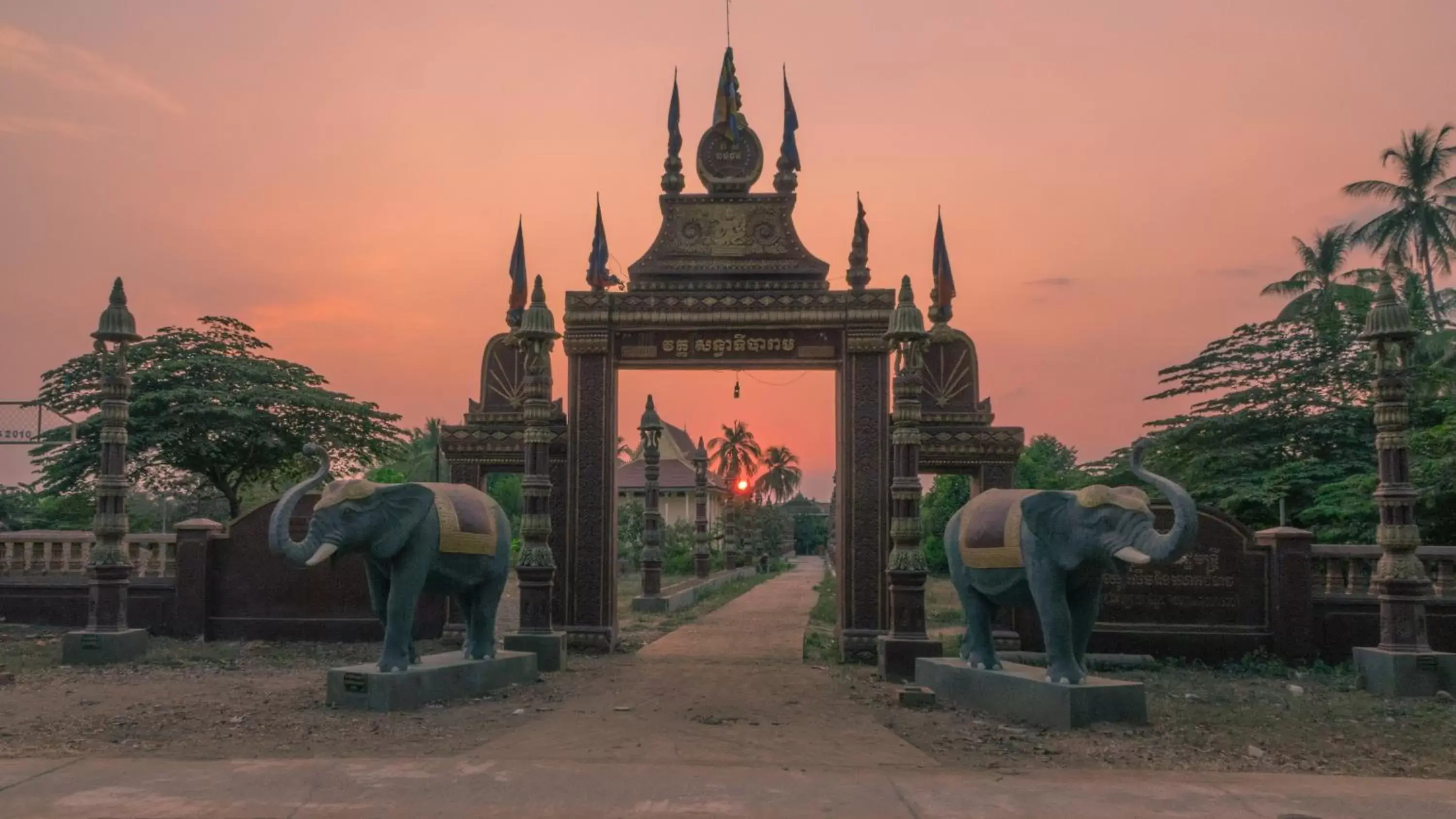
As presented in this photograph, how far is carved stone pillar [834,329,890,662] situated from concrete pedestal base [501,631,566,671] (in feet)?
12.3

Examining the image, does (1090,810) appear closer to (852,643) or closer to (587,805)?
(587,805)

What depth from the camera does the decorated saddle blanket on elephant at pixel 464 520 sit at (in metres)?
10.5

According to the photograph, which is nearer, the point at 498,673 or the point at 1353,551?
the point at 498,673

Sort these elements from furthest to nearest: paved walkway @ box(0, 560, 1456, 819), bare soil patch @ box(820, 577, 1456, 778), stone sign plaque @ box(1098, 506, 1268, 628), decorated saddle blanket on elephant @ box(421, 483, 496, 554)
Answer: stone sign plaque @ box(1098, 506, 1268, 628) < decorated saddle blanket on elephant @ box(421, 483, 496, 554) < bare soil patch @ box(820, 577, 1456, 778) < paved walkway @ box(0, 560, 1456, 819)

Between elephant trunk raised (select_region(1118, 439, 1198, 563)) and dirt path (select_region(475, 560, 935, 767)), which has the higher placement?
elephant trunk raised (select_region(1118, 439, 1198, 563))

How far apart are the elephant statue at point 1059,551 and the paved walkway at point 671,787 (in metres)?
1.75

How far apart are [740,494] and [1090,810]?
127ft

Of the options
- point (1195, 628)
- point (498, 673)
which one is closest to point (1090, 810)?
point (498, 673)

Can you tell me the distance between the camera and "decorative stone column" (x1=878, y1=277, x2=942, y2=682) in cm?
1213

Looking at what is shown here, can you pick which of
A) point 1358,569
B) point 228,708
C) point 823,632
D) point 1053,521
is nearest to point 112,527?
point 228,708

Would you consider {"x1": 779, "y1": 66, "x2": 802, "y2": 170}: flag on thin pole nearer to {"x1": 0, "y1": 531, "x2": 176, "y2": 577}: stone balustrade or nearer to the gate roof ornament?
the gate roof ornament

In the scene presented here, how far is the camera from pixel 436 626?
15.0 meters

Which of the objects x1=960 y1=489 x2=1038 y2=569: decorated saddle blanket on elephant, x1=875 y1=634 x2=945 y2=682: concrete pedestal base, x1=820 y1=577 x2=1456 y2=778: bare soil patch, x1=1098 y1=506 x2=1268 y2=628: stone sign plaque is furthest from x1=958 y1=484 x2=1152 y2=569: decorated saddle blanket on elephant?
x1=1098 y1=506 x2=1268 y2=628: stone sign plaque

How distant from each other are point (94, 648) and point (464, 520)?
5403mm
